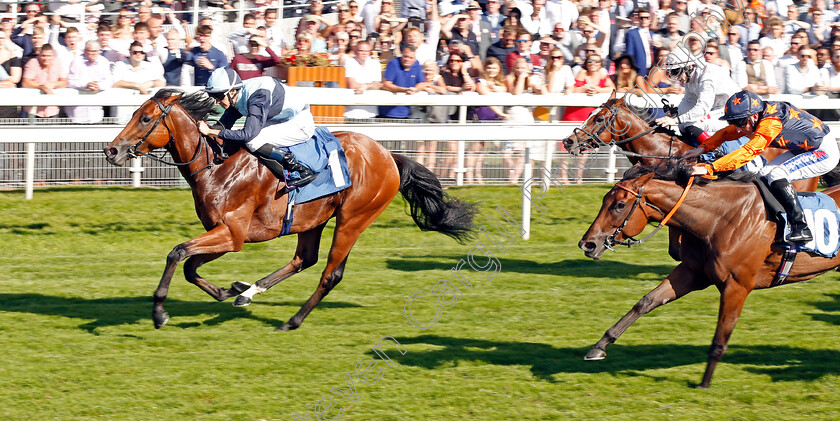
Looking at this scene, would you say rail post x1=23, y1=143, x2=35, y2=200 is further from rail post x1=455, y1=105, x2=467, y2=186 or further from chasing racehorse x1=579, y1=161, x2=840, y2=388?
chasing racehorse x1=579, y1=161, x2=840, y2=388

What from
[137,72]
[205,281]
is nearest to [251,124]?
[205,281]

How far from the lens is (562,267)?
777cm

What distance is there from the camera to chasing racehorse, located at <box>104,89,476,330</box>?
5.84 meters

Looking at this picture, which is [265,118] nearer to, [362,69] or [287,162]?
[287,162]

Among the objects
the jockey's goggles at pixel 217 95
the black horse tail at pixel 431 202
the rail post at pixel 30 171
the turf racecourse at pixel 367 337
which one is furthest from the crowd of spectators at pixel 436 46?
the jockey's goggles at pixel 217 95

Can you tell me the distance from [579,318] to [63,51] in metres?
5.48

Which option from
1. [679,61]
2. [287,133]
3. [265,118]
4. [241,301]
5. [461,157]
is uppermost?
[679,61]

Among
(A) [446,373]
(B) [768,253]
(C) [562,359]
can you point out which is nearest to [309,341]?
(A) [446,373]

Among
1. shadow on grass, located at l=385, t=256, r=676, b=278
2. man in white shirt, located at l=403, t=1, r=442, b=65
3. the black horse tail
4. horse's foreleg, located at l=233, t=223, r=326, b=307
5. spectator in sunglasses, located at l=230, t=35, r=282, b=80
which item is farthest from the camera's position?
man in white shirt, located at l=403, t=1, r=442, b=65

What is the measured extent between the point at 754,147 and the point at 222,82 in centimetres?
301

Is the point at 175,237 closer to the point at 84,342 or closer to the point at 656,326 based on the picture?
the point at 84,342

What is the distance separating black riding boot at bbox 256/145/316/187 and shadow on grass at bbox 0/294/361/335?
888 millimetres

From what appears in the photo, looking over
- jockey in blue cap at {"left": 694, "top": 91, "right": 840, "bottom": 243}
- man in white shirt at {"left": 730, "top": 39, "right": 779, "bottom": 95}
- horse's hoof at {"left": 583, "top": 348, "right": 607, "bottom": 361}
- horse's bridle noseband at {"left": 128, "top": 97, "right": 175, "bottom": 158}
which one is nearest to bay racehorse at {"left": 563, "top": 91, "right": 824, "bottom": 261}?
jockey in blue cap at {"left": 694, "top": 91, "right": 840, "bottom": 243}

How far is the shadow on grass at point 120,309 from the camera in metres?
6.09
